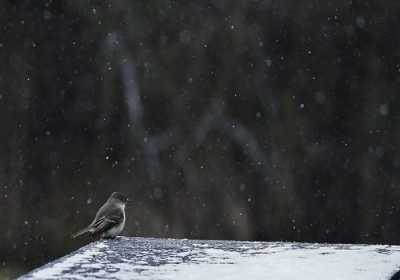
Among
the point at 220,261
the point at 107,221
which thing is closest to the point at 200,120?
the point at 107,221

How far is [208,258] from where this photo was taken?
3.66 metres

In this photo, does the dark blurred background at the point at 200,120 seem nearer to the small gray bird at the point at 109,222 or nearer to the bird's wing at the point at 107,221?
the small gray bird at the point at 109,222

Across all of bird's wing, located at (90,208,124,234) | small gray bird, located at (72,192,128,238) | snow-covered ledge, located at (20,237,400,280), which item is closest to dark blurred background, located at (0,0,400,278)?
small gray bird, located at (72,192,128,238)

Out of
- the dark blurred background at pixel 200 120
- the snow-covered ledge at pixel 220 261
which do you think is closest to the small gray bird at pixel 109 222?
the snow-covered ledge at pixel 220 261

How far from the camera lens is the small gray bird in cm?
465

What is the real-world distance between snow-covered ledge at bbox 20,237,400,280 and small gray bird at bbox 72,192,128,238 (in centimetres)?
27

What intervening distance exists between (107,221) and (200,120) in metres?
6.39

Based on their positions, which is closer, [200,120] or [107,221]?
[107,221]

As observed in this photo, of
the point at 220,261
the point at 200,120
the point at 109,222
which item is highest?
the point at 200,120

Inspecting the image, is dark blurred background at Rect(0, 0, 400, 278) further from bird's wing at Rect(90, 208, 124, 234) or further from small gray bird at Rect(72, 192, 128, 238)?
bird's wing at Rect(90, 208, 124, 234)

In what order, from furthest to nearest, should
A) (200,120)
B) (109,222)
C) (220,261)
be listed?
(200,120) → (109,222) → (220,261)

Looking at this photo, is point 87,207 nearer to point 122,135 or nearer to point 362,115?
point 122,135

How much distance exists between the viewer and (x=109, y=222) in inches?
186

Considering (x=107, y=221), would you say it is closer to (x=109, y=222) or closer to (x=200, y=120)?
(x=109, y=222)
